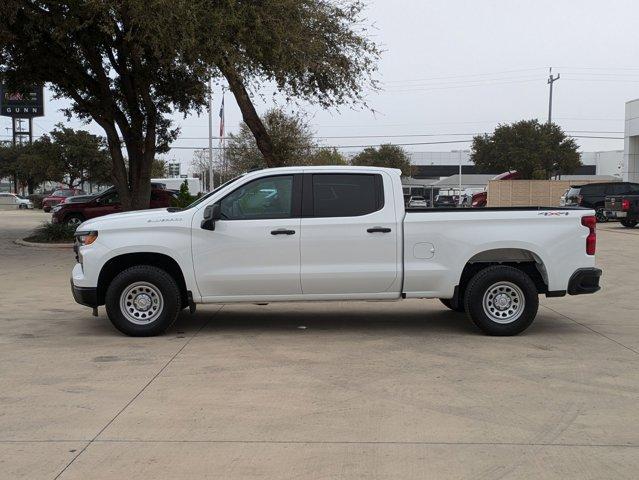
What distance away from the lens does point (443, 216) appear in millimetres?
8258

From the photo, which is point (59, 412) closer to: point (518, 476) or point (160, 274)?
point (160, 274)

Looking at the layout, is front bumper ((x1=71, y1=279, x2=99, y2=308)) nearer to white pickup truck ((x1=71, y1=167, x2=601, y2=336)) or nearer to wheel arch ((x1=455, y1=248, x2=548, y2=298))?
white pickup truck ((x1=71, y1=167, x2=601, y2=336))

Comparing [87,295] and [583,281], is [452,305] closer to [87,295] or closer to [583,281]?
[583,281]

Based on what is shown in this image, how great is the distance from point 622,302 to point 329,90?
1292cm

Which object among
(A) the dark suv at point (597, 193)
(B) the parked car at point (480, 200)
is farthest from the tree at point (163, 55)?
(B) the parked car at point (480, 200)

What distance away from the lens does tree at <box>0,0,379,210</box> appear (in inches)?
594

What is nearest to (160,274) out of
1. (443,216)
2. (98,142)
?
(443,216)

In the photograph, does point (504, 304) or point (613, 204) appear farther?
point (613, 204)

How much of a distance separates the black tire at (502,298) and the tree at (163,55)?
9.21 m

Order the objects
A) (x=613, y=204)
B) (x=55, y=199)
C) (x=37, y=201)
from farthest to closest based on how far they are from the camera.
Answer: (x=37, y=201)
(x=55, y=199)
(x=613, y=204)

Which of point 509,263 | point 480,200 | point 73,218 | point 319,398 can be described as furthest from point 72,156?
point 319,398

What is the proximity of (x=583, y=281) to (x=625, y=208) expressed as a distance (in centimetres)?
2148

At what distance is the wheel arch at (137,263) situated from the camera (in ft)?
27.2

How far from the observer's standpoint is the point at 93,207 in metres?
23.8
